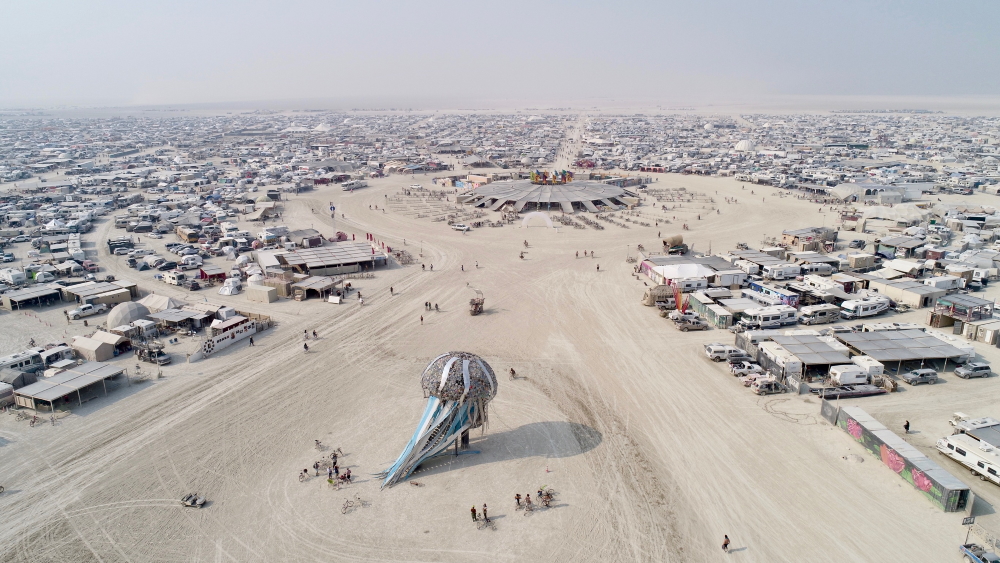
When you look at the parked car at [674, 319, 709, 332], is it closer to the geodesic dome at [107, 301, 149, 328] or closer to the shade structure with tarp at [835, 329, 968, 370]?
the shade structure with tarp at [835, 329, 968, 370]

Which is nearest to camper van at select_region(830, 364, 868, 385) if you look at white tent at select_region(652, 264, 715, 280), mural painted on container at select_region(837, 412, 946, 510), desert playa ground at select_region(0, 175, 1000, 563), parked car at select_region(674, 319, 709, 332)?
desert playa ground at select_region(0, 175, 1000, 563)

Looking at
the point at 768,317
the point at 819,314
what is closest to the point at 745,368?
the point at 768,317

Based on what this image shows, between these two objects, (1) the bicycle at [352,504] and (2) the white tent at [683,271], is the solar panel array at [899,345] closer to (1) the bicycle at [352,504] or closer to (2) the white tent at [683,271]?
(2) the white tent at [683,271]

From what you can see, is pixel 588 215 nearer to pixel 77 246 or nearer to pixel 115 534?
pixel 77 246

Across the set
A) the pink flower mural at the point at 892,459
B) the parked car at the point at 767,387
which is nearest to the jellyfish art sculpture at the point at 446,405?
the parked car at the point at 767,387

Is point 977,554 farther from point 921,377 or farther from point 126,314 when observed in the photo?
point 126,314

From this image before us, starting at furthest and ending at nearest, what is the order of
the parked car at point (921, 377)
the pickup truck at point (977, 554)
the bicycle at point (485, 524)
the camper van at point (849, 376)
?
the parked car at point (921, 377)
the camper van at point (849, 376)
the bicycle at point (485, 524)
the pickup truck at point (977, 554)

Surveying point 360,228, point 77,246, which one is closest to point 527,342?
point 360,228
